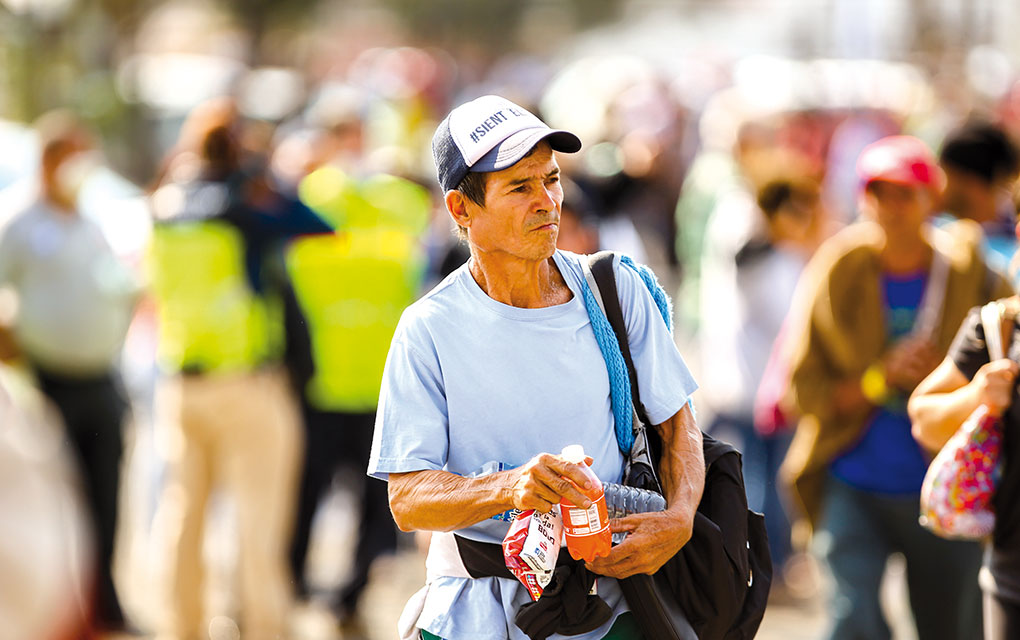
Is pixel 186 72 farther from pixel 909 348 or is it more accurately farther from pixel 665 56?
pixel 909 348

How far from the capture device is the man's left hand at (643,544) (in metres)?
3.52

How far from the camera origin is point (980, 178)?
6703 millimetres

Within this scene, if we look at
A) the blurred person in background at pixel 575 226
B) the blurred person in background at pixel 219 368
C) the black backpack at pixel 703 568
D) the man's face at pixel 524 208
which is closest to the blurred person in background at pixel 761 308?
the blurred person in background at pixel 575 226

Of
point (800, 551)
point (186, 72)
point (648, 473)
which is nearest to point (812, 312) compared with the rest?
point (648, 473)

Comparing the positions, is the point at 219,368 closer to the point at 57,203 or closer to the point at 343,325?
the point at 343,325

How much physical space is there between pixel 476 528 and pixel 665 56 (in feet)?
128

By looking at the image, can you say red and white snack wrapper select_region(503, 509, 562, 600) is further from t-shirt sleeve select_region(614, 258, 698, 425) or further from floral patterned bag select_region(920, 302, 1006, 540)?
floral patterned bag select_region(920, 302, 1006, 540)

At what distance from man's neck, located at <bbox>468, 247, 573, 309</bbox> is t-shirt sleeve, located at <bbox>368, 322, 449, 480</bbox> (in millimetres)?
227

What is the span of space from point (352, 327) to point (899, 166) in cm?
337

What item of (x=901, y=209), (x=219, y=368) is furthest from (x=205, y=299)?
(x=901, y=209)

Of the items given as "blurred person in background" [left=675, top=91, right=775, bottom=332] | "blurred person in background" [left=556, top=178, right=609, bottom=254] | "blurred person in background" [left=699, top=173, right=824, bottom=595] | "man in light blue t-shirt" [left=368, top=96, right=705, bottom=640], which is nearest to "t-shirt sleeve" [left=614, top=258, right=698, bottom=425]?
"man in light blue t-shirt" [left=368, top=96, right=705, bottom=640]

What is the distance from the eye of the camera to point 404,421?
3.58m

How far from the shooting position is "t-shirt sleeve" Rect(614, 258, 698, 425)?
3756 mm

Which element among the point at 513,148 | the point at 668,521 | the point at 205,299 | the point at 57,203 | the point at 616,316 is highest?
the point at 513,148
